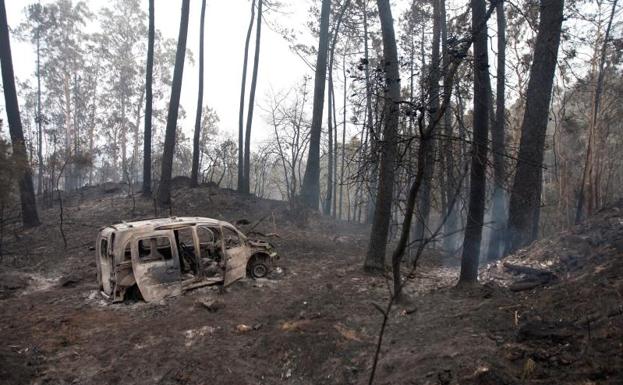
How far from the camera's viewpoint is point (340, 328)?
248 inches

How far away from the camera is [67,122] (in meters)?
40.2

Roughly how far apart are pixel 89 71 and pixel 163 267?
4014 cm

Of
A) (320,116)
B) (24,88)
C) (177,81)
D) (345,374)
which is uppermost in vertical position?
(24,88)

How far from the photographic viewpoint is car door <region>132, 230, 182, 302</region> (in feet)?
25.0

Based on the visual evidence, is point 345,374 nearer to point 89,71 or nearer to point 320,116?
point 320,116

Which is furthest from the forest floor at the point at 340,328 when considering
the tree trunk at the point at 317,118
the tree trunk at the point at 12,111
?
the tree trunk at the point at 317,118

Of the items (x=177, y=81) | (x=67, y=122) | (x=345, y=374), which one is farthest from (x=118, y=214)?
(x=67, y=122)

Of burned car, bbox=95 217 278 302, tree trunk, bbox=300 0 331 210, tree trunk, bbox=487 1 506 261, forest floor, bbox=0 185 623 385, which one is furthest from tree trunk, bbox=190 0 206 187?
tree trunk, bbox=487 1 506 261

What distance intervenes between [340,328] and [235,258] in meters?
3.35

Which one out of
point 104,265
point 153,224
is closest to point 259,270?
point 153,224

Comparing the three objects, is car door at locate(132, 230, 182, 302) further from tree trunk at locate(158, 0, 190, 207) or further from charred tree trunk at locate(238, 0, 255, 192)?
charred tree trunk at locate(238, 0, 255, 192)

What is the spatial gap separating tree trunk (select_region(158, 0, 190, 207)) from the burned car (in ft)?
25.3

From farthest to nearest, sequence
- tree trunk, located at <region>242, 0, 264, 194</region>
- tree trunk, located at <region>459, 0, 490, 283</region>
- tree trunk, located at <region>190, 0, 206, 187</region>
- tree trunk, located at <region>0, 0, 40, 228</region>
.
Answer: tree trunk, located at <region>242, 0, 264, 194</region>, tree trunk, located at <region>190, 0, 206, 187</region>, tree trunk, located at <region>0, 0, 40, 228</region>, tree trunk, located at <region>459, 0, 490, 283</region>

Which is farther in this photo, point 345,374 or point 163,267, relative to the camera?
point 163,267
